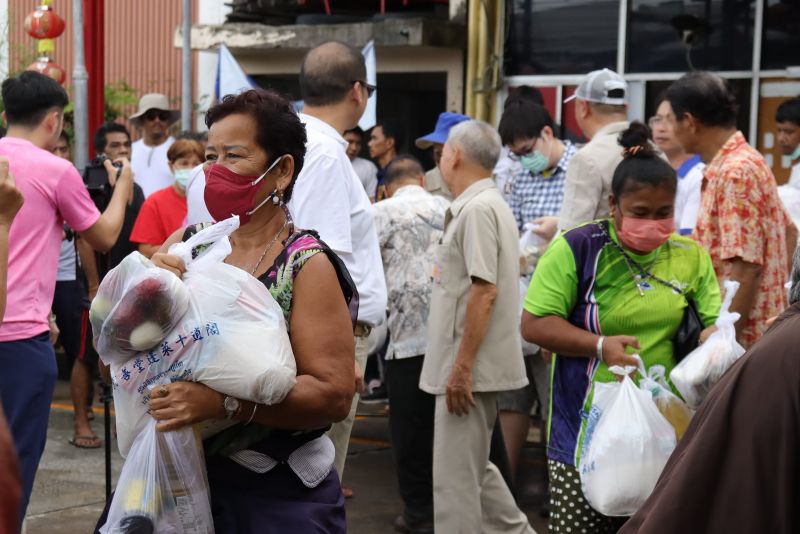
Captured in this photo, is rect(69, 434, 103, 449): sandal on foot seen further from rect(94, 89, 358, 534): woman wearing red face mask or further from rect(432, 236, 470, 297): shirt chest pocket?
rect(94, 89, 358, 534): woman wearing red face mask

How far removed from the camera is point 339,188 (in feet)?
15.7

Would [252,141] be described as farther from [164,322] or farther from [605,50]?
[605,50]

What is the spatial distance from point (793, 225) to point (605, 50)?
7.48m

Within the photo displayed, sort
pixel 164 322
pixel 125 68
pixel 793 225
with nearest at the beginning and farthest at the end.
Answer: pixel 164 322 → pixel 793 225 → pixel 125 68

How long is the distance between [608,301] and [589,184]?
4.63ft

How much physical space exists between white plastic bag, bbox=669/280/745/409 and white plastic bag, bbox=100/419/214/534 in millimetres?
2030

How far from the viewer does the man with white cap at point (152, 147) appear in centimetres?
1046

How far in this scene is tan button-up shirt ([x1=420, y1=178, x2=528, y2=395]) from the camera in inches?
240

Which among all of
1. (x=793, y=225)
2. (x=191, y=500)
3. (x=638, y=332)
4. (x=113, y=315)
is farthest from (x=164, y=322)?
(x=793, y=225)

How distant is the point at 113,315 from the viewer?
10.1ft

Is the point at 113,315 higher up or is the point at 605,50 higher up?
the point at 605,50

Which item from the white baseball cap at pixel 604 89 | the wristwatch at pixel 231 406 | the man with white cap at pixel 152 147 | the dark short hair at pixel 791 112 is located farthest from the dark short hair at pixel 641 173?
the man with white cap at pixel 152 147

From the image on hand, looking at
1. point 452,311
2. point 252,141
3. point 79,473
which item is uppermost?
point 252,141

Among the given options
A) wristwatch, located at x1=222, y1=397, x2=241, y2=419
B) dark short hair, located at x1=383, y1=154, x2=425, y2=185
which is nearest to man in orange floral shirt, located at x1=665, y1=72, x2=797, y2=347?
dark short hair, located at x1=383, y1=154, x2=425, y2=185
